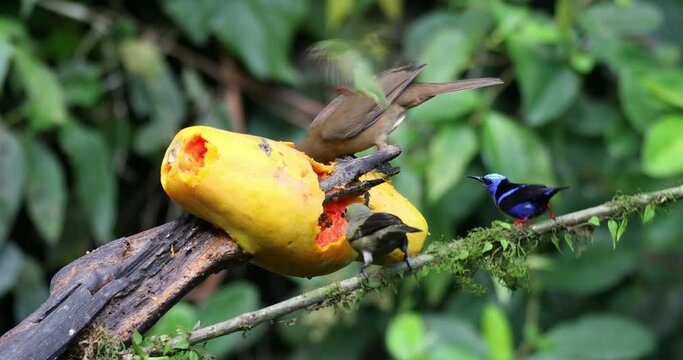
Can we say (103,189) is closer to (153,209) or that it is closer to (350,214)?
(153,209)

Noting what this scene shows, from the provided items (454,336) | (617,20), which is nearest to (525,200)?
(454,336)

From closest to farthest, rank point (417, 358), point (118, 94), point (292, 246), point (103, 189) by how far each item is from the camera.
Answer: point (292, 246), point (417, 358), point (103, 189), point (118, 94)

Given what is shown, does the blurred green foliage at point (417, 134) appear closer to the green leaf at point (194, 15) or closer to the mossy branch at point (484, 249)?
the green leaf at point (194, 15)

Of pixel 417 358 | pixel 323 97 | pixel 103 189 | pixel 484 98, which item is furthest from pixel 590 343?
pixel 103 189

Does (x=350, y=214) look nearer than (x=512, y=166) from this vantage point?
→ Yes

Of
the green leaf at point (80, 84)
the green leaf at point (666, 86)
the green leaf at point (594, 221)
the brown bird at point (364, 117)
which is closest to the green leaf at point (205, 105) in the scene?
the green leaf at point (80, 84)

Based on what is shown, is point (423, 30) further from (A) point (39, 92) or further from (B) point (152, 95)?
(A) point (39, 92)
